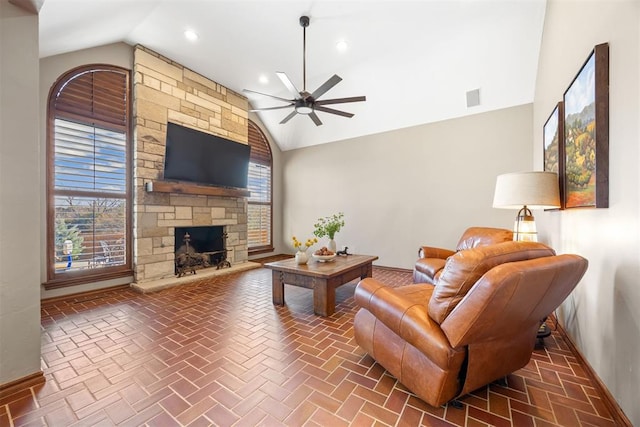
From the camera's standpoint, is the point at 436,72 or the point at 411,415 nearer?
the point at 411,415

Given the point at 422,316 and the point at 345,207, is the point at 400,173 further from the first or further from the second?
the point at 422,316

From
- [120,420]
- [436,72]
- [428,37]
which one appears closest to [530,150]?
[436,72]

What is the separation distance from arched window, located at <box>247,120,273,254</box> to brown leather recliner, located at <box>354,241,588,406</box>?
16.4ft

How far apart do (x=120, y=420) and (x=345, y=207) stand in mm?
4923

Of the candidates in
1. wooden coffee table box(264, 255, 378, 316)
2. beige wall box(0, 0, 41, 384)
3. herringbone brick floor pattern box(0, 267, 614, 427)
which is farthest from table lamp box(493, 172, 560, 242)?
beige wall box(0, 0, 41, 384)

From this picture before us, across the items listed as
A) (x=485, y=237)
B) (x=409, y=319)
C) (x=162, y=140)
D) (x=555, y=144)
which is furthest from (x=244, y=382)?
(x=162, y=140)

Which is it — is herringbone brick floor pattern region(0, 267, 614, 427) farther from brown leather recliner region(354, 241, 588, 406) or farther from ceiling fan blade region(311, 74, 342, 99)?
ceiling fan blade region(311, 74, 342, 99)

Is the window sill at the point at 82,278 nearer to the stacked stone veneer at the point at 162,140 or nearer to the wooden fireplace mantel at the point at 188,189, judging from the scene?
the stacked stone veneer at the point at 162,140

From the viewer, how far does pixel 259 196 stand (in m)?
6.48

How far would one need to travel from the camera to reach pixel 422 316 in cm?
156

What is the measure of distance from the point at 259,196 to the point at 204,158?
2.00 meters

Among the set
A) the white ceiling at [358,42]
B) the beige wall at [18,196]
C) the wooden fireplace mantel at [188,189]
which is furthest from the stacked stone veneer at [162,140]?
the beige wall at [18,196]

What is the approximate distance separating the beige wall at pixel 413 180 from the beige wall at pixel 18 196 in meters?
4.81

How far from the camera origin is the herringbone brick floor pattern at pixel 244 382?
1497mm
